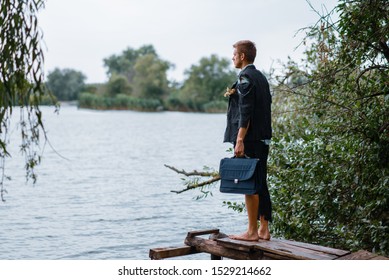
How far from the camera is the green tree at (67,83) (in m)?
60.7

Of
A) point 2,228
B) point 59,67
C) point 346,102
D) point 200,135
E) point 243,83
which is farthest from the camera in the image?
point 59,67

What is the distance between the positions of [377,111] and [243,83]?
2.11 metres

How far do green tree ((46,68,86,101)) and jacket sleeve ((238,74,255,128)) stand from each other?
56.2 metres

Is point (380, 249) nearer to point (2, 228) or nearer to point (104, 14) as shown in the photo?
point (2, 228)

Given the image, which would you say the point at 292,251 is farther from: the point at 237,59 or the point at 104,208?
the point at 104,208

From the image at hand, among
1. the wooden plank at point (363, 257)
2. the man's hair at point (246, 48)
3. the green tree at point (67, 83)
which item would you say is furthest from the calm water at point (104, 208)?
the green tree at point (67, 83)

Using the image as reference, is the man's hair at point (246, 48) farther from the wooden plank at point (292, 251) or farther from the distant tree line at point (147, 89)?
Answer: the distant tree line at point (147, 89)

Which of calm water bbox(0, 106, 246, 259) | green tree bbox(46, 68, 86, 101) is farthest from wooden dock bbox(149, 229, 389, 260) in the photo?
green tree bbox(46, 68, 86, 101)

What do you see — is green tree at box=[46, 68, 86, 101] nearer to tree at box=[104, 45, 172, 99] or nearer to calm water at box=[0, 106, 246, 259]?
tree at box=[104, 45, 172, 99]

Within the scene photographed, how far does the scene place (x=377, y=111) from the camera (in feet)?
20.7

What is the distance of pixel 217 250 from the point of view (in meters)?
5.15

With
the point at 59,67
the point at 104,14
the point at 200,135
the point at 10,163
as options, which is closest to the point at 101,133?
the point at 200,135

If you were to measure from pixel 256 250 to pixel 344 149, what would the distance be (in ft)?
7.74

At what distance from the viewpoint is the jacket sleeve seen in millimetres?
4754
